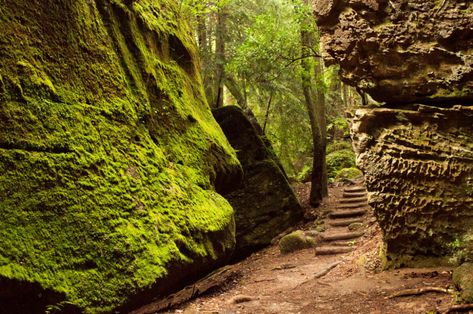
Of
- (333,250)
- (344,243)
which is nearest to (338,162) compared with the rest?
(344,243)

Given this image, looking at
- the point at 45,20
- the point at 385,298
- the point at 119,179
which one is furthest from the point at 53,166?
the point at 385,298

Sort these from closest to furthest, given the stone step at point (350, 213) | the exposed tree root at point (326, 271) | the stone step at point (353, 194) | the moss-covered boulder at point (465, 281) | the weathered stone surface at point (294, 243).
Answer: the moss-covered boulder at point (465, 281)
the exposed tree root at point (326, 271)
the weathered stone surface at point (294, 243)
the stone step at point (350, 213)
the stone step at point (353, 194)

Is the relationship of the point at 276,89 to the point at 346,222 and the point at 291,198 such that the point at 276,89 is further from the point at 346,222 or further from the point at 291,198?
the point at 346,222

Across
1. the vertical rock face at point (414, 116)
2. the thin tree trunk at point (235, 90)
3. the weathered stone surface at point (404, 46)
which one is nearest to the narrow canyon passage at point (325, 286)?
the vertical rock face at point (414, 116)

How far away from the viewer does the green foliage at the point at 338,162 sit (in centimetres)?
2175

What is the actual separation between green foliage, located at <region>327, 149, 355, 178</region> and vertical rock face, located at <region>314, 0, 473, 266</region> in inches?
560

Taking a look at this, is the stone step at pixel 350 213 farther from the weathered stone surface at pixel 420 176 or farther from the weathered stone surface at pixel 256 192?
the weathered stone surface at pixel 420 176

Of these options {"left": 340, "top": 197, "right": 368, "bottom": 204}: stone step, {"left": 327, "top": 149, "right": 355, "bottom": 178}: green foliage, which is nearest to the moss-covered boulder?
{"left": 340, "top": 197, "right": 368, "bottom": 204}: stone step

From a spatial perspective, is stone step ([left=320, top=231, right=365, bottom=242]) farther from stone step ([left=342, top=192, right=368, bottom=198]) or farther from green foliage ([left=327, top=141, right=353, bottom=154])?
green foliage ([left=327, top=141, right=353, bottom=154])

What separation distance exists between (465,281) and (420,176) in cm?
216

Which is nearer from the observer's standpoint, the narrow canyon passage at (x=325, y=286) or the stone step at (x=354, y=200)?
the narrow canyon passage at (x=325, y=286)

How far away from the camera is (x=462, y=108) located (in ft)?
20.3

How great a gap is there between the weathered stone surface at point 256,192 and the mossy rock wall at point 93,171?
6.18 meters

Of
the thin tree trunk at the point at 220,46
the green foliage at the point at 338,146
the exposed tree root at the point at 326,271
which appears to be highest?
the thin tree trunk at the point at 220,46
